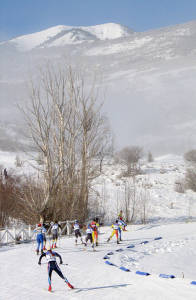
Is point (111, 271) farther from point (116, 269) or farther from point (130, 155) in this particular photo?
point (130, 155)

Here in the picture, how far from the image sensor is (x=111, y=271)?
14773mm

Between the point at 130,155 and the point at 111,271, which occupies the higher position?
the point at 130,155

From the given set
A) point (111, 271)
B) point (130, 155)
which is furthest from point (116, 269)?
point (130, 155)

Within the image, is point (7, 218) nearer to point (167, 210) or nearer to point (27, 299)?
point (167, 210)

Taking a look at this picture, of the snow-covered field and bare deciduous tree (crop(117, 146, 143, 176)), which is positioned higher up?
bare deciduous tree (crop(117, 146, 143, 176))

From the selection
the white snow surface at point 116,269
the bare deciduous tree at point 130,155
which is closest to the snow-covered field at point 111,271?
the white snow surface at point 116,269

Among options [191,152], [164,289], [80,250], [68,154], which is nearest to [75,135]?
[68,154]

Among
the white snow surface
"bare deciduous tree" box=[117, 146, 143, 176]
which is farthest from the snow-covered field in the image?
"bare deciduous tree" box=[117, 146, 143, 176]

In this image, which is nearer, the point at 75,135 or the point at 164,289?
the point at 164,289

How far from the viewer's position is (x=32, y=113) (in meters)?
32.5

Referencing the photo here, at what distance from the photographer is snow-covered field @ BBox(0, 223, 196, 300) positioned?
11.6 metres

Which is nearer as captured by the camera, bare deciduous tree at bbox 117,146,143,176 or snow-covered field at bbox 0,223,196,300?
snow-covered field at bbox 0,223,196,300

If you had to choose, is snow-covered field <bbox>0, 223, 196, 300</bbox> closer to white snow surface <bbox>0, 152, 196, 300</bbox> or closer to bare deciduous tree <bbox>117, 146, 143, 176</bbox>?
white snow surface <bbox>0, 152, 196, 300</bbox>

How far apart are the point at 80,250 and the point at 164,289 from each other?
8876mm
